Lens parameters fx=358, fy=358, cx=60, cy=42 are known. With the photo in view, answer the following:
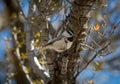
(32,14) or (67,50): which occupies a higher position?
(32,14)

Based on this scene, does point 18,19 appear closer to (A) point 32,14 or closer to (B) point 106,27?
(A) point 32,14

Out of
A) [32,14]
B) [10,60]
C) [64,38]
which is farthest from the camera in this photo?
[10,60]

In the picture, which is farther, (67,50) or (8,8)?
(8,8)

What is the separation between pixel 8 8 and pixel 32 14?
3.02ft

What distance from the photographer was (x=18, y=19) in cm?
431

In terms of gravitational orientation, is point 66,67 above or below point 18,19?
below

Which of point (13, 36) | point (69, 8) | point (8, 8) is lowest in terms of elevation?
point (69, 8)

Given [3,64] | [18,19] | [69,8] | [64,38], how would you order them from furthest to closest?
[18,19] → [3,64] → [69,8] → [64,38]

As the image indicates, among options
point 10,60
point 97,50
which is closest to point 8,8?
point 10,60

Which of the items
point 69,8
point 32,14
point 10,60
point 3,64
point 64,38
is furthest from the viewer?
point 3,64

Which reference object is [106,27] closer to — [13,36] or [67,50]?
[67,50]

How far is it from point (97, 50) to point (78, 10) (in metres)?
0.27

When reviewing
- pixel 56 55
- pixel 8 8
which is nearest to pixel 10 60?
pixel 8 8

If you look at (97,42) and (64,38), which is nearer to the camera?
(64,38)
